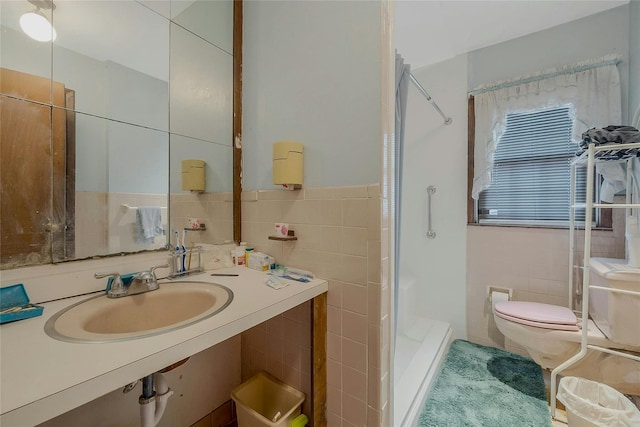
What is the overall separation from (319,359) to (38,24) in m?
1.51

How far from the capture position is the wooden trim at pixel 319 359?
1.01 m

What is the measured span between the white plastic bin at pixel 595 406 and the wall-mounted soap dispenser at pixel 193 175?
1.99m

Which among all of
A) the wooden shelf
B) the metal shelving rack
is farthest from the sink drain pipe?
the metal shelving rack

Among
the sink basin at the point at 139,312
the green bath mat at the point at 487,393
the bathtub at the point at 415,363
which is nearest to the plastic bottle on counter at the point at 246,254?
the sink basin at the point at 139,312

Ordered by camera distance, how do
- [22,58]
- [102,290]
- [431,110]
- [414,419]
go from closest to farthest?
[22,58], [102,290], [414,419], [431,110]

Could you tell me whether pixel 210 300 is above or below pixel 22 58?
below

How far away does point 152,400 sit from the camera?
75cm

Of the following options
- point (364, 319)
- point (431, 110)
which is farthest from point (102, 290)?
point (431, 110)

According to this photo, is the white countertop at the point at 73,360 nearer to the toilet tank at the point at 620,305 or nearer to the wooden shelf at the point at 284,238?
→ the wooden shelf at the point at 284,238

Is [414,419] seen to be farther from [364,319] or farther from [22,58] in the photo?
→ [22,58]

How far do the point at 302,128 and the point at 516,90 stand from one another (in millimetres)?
1806

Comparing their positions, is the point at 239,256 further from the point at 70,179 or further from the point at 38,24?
the point at 38,24

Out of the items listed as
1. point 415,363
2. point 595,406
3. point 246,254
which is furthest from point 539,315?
point 246,254

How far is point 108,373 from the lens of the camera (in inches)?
18.6
